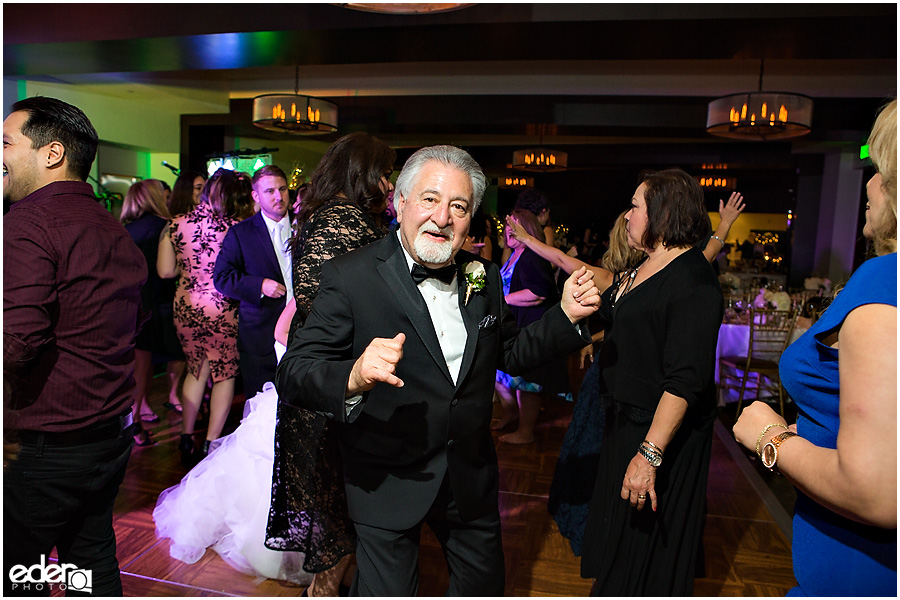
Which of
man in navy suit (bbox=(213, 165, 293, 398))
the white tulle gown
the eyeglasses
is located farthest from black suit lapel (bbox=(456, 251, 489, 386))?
man in navy suit (bbox=(213, 165, 293, 398))

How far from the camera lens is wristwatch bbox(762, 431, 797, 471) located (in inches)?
46.1

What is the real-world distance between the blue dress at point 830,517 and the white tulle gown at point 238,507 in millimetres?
2002

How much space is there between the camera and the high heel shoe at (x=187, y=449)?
369 cm

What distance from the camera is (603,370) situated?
224 cm

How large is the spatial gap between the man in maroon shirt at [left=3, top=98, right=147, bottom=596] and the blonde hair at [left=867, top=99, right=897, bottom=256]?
1.85 metres

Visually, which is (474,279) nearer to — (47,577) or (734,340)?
(47,577)

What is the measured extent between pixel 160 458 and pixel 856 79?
9057 millimetres

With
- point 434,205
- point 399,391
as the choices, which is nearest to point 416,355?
point 399,391

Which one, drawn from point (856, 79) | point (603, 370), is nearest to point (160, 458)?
point (603, 370)

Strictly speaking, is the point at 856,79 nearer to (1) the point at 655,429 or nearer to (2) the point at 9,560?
(1) the point at 655,429

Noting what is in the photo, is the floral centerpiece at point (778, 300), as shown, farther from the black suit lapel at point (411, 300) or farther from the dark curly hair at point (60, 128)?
the dark curly hair at point (60, 128)

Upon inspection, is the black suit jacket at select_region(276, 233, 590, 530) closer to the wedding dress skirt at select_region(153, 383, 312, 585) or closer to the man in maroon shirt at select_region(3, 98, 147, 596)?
the man in maroon shirt at select_region(3, 98, 147, 596)

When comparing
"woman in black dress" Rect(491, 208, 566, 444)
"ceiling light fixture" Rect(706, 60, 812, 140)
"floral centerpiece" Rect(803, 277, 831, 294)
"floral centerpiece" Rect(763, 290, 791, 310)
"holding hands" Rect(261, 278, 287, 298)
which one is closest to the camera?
"holding hands" Rect(261, 278, 287, 298)

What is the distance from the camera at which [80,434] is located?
67.7 inches
